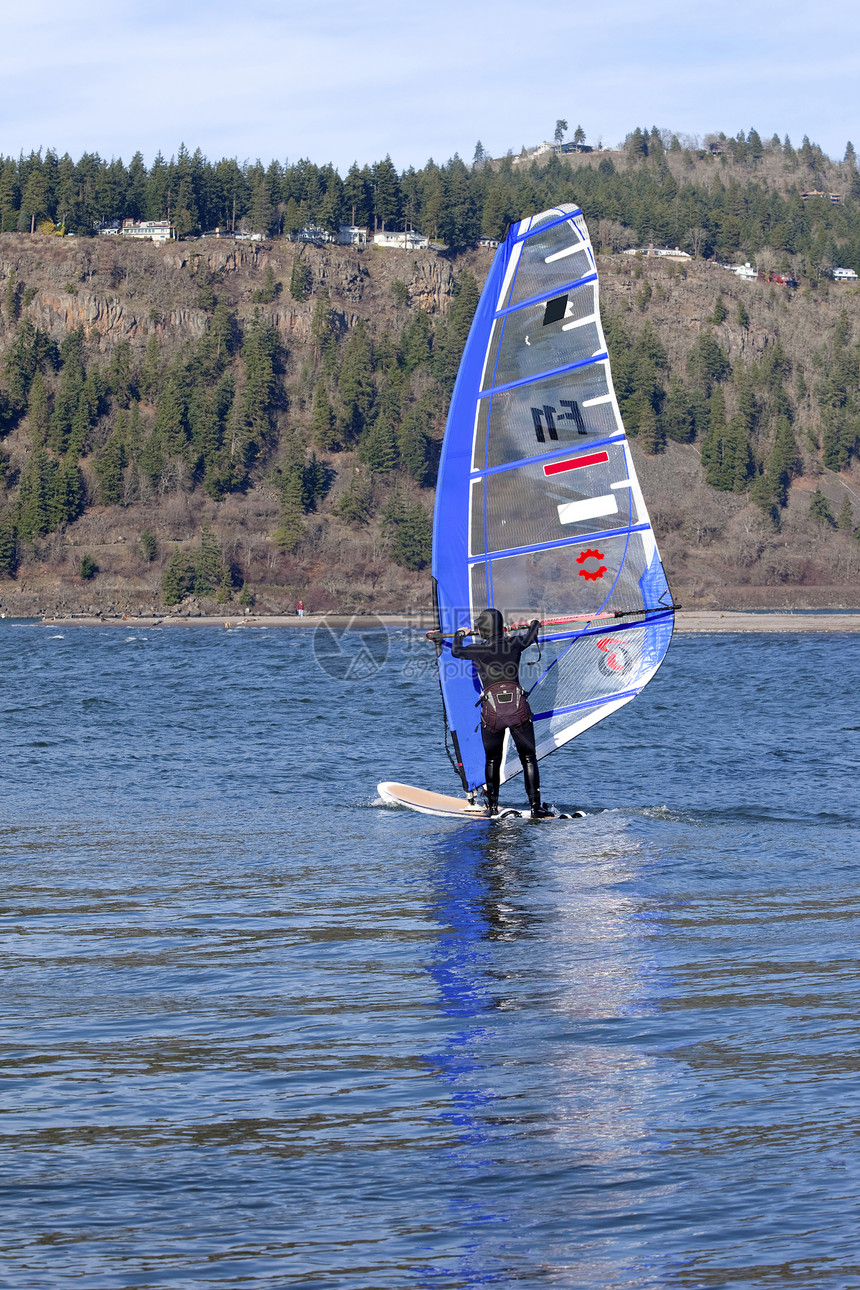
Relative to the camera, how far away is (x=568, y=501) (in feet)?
44.2

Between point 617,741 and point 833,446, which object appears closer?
point 617,741

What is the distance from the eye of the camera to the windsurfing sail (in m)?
13.4

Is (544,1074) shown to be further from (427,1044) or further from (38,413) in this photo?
(38,413)

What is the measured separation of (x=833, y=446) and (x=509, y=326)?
131 metres

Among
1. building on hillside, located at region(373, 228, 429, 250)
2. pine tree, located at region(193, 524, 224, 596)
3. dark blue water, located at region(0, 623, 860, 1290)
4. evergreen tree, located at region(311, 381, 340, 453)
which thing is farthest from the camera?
building on hillside, located at region(373, 228, 429, 250)

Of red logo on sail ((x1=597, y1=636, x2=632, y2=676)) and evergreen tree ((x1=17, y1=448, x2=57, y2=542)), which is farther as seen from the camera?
evergreen tree ((x1=17, y1=448, x2=57, y2=542))

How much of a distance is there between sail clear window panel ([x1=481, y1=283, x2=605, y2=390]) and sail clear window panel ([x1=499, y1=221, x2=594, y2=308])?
0.16m

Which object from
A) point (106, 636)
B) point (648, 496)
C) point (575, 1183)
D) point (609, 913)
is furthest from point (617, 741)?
point (648, 496)

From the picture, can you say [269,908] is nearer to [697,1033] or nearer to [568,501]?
[697,1033]

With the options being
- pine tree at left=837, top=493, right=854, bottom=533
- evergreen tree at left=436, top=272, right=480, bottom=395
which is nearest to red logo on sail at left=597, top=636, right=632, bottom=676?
evergreen tree at left=436, top=272, right=480, bottom=395

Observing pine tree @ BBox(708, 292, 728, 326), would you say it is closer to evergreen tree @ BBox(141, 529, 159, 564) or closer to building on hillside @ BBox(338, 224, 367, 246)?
building on hillside @ BBox(338, 224, 367, 246)

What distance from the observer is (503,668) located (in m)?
12.7

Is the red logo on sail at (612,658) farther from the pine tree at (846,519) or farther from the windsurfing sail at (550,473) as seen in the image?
the pine tree at (846,519)

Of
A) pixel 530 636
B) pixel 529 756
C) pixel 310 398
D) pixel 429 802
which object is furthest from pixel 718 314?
pixel 530 636
